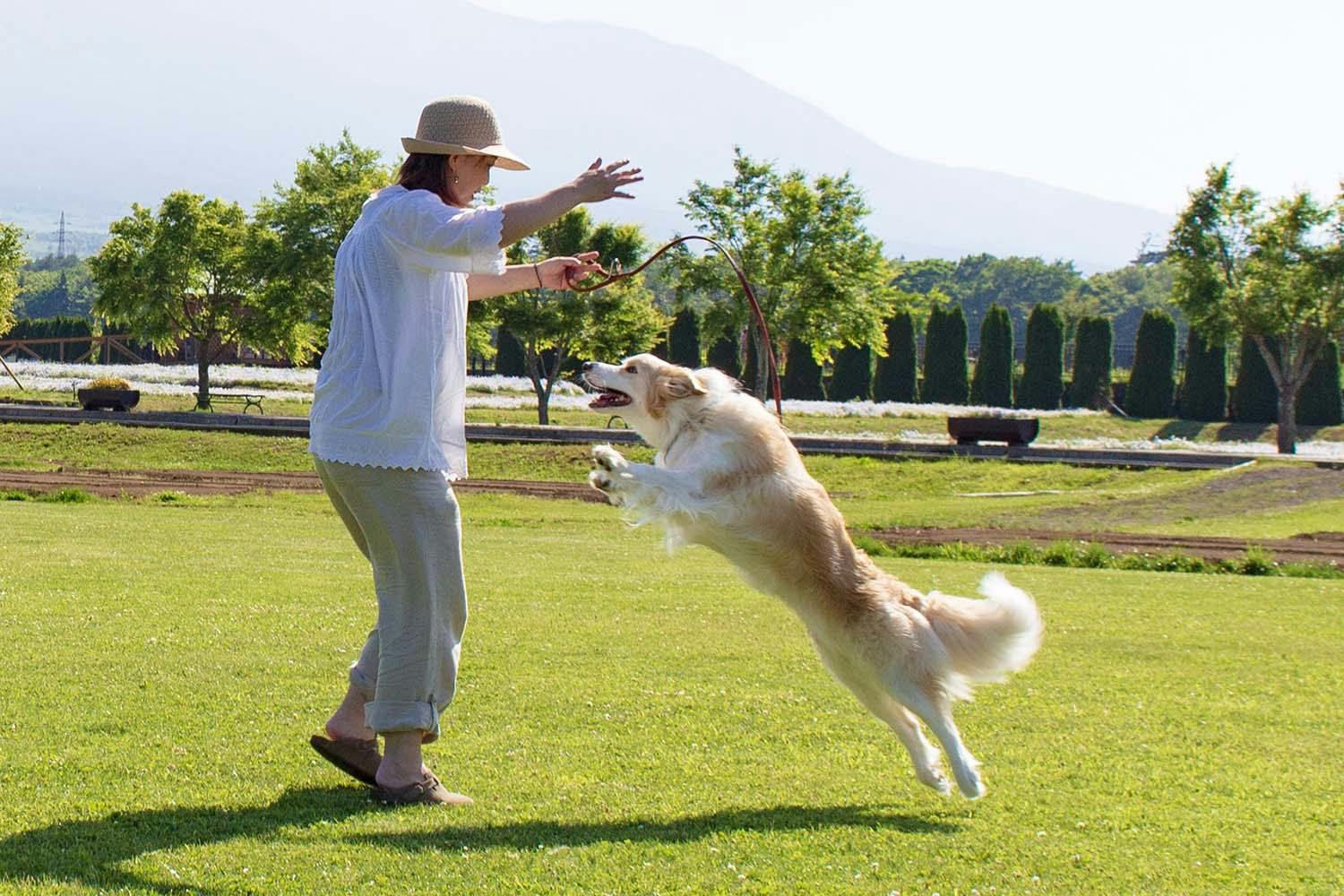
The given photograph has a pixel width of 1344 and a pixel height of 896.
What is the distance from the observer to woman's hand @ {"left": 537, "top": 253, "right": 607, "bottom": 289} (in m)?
6.15

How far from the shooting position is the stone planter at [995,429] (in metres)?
37.1

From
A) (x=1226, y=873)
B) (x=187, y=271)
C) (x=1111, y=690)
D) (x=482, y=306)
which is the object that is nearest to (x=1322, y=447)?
(x=482, y=306)

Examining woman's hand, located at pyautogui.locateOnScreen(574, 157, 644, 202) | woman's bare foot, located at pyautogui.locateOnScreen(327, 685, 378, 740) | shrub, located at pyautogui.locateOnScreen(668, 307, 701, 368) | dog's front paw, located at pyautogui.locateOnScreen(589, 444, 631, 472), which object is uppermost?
shrub, located at pyautogui.locateOnScreen(668, 307, 701, 368)

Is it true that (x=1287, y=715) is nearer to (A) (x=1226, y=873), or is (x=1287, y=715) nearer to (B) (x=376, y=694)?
(A) (x=1226, y=873)

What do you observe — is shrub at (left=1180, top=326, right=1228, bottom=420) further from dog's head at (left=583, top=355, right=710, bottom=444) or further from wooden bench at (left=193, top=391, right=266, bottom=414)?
dog's head at (left=583, top=355, right=710, bottom=444)

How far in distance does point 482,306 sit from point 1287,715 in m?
40.3

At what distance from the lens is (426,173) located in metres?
5.61

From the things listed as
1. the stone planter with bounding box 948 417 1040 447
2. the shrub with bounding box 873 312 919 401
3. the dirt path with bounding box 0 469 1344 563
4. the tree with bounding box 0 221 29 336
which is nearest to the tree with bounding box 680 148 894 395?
the stone planter with bounding box 948 417 1040 447

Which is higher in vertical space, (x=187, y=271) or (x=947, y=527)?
(x=187, y=271)

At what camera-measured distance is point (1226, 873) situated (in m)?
4.99

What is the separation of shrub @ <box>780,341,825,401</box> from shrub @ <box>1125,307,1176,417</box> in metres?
14.3

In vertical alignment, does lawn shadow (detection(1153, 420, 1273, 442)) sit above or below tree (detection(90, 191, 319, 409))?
below

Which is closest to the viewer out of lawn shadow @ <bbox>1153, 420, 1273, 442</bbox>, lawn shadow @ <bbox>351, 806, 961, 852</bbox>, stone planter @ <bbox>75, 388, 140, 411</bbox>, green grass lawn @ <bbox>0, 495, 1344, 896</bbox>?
green grass lawn @ <bbox>0, 495, 1344, 896</bbox>

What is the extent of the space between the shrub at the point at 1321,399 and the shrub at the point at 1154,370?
5645 mm
